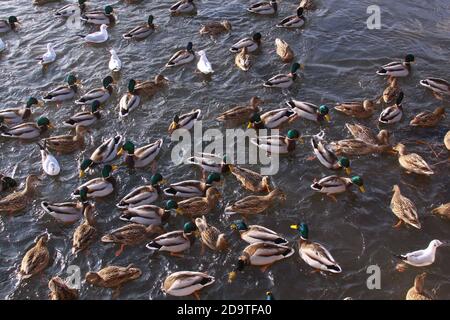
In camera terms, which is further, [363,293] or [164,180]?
[164,180]

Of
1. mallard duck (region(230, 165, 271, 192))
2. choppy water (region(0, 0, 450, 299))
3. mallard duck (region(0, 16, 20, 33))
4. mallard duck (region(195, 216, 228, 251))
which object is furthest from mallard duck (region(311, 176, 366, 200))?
mallard duck (region(0, 16, 20, 33))

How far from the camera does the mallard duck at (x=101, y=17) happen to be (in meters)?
18.1

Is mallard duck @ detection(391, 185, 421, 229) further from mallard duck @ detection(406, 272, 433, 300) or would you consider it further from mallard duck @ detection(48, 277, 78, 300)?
mallard duck @ detection(48, 277, 78, 300)

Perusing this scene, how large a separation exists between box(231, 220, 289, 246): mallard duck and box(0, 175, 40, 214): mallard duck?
5.02 m

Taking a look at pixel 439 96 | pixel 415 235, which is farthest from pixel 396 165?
pixel 439 96

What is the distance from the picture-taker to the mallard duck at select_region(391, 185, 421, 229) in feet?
34.3

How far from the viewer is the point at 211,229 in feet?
34.5

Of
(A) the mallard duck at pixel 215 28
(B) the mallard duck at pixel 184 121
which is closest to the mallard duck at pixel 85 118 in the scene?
(B) the mallard duck at pixel 184 121

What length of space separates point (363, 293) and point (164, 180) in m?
5.37

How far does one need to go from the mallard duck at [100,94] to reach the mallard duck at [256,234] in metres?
6.38

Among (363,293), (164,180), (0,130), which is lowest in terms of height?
(363,293)

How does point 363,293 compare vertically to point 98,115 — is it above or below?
below
